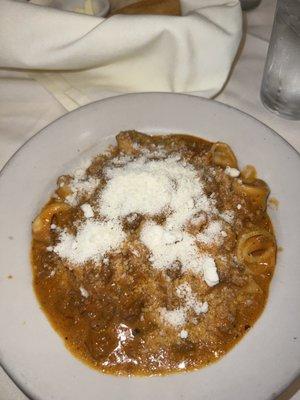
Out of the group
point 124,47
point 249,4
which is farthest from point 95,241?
point 249,4

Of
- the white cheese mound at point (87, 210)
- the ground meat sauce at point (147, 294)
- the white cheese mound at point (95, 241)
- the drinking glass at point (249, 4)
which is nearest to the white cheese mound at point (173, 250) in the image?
the ground meat sauce at point (147, 294)

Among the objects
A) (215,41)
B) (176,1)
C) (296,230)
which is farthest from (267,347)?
(176,1)

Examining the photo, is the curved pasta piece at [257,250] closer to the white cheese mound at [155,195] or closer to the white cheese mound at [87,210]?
the white cheese mound at [155,195]

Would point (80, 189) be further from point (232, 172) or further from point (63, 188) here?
point (232, 172)

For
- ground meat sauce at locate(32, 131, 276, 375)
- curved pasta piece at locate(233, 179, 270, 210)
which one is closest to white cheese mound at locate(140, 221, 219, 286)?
ground meat sauce at locate(32, 131, 276, 375)

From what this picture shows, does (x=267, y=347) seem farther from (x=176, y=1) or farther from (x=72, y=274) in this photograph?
(x=176, y=1)

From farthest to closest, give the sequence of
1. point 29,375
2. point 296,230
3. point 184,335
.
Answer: point 296,230
point 184,335
point 29,375
